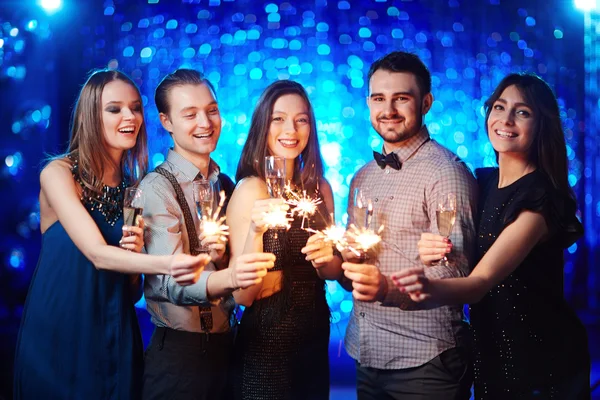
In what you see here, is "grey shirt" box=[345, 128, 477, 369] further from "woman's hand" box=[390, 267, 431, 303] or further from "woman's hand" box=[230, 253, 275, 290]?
"woman's hand" box=[230, 253, 275, 290]

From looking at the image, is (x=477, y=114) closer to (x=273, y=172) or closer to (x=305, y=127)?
(x=305, y=127)

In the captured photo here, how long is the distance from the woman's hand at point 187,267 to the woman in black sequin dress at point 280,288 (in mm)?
282

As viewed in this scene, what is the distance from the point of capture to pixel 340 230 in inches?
96.5

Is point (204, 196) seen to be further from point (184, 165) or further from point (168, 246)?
point (184, 165)

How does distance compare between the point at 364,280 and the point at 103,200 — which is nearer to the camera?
the point at 364,280

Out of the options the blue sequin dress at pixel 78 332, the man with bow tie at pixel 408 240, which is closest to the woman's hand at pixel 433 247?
the man with bow tie at pixel 408 240

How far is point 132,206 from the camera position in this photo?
8.55 ft

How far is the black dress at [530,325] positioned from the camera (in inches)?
106

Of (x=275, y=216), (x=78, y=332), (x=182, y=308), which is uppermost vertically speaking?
Answer: (x=275, y=216)

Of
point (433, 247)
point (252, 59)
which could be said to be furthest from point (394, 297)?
point (252, 59)

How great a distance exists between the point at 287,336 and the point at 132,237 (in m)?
0.77

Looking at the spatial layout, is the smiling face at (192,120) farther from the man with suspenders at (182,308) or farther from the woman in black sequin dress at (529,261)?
the woman in black sequin dress at (529,261)

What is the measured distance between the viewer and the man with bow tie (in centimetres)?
265

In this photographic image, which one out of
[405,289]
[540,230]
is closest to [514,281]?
[540,230]
